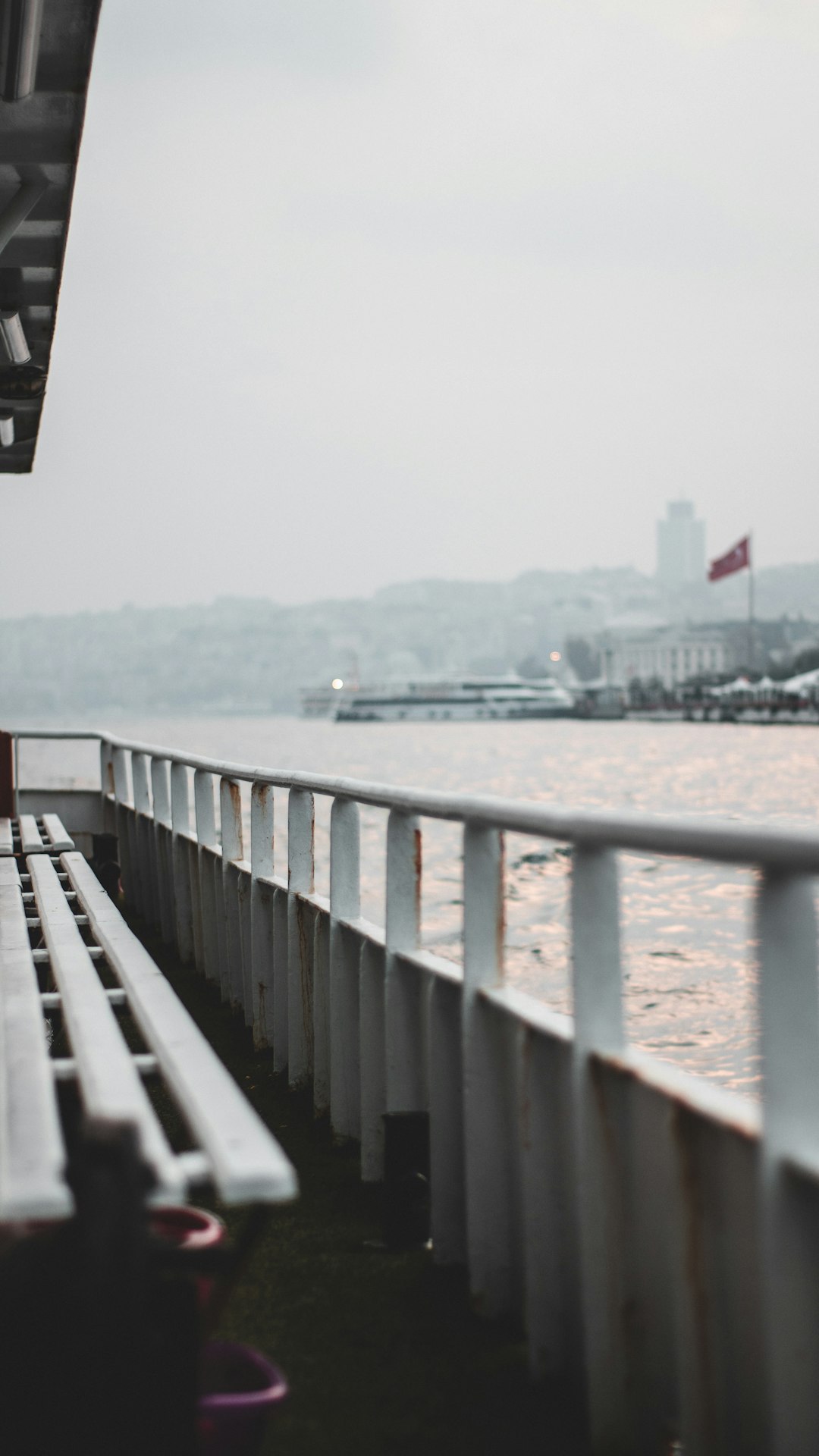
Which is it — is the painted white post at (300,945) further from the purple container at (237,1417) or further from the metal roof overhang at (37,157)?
the purple container at (237,1417)

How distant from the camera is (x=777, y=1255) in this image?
200 cm

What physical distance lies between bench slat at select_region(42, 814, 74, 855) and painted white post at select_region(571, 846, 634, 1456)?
4767 mm

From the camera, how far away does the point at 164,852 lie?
8500 millimetres

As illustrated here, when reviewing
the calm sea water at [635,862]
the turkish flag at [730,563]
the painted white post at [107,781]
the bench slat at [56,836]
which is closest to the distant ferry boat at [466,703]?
the calm sea water at [635,862]

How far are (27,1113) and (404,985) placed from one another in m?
1.61

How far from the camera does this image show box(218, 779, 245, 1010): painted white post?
6355mm

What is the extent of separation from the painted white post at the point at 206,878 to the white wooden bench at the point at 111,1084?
102 inches

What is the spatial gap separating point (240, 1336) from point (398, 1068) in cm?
90

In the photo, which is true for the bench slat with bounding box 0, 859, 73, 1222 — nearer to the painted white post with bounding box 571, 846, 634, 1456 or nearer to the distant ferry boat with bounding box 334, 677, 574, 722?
the painted white post with bounding box 571, 846, 634, 1456

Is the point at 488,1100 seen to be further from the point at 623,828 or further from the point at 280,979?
the point at 280,979

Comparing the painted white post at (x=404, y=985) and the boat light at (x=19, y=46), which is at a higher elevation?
the boat light at (x=19, y=46)

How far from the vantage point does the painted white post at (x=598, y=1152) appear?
2549 mm

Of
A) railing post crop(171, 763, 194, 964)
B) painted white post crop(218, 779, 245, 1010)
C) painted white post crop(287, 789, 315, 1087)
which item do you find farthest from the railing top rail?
railing post crop(171, 763, 194, 964)

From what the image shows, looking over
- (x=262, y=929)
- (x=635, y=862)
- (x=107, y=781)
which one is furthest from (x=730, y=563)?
(x=262, y=929)
